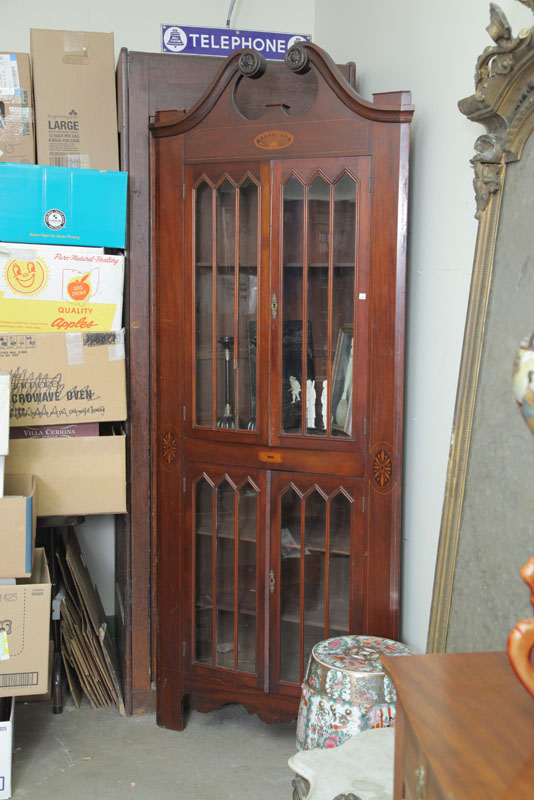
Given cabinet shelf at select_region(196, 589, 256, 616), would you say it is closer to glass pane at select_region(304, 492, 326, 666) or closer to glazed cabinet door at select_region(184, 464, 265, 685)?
glazed cabinet door at select_region(184, 464, 265, 685)

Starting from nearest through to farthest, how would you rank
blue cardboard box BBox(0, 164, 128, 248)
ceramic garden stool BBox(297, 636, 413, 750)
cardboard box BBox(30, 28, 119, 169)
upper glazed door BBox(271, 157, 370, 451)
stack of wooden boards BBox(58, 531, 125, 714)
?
ceramic garden stool BBox(297, 636, 413, 750)
upper glazed door BBox(271, 157, 370, 451)
blue cardboard box BBox(0, 164, 128, 248)
cardboard box BBox(30, 28, 119, 169)
stack of wooden boards BBox(58, 531, 125, 714)

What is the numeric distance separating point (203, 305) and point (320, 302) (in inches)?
15.1

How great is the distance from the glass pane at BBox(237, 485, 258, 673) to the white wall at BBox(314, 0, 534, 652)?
46 cm

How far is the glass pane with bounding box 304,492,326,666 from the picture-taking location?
2461 millimetres

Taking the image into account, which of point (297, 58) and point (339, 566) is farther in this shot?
point (339, 566)

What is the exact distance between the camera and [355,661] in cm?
208

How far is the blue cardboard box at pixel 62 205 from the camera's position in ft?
8.41

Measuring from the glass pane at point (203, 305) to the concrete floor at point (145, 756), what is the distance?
101 cm

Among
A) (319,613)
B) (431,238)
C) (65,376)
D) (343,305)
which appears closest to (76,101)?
(65,376)

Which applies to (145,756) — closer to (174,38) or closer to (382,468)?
(382,468)

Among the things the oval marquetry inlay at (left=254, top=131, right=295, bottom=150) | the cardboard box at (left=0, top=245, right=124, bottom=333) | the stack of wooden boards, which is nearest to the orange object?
the oval marquetry inlay at (left=254, top=131, right=295, bottom=150)

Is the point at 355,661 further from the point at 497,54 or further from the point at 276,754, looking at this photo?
the point at 497,54

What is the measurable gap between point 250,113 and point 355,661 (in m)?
1.67

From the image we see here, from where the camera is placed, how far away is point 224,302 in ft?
8.31
